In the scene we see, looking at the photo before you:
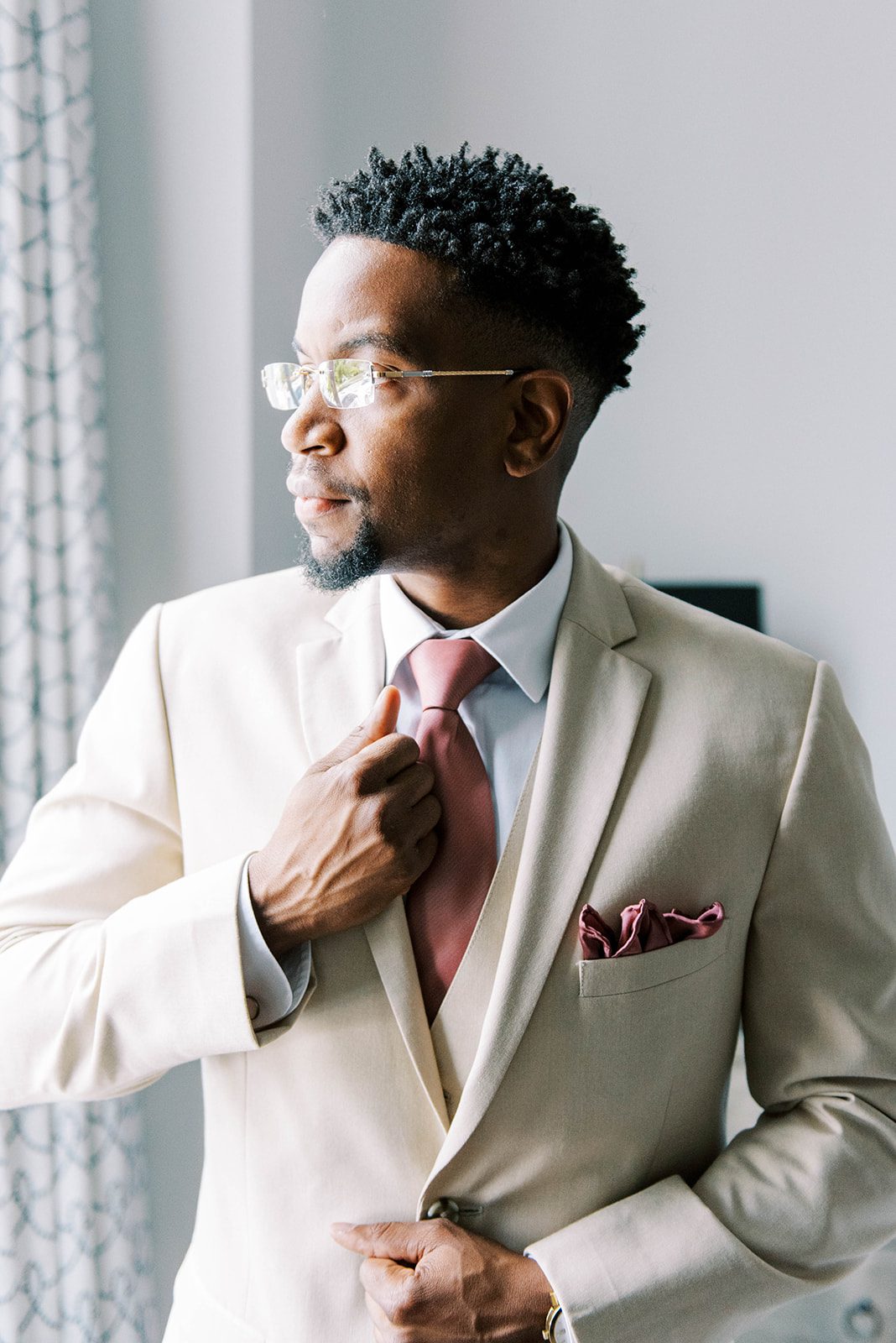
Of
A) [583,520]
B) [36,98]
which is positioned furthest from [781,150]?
[36,98]

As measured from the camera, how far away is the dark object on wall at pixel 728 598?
2406 mm

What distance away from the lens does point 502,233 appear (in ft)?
3.79

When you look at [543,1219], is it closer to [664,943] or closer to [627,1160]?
[627,1160]

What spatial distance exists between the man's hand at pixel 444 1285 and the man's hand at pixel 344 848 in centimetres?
29

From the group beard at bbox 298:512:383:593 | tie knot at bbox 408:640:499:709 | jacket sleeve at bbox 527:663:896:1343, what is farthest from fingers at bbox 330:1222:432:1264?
beard at bbox 298:512:383:593

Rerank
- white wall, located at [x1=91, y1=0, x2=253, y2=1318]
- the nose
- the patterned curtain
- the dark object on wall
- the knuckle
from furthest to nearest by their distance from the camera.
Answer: the dark object on wall, white wall, located at [x1=91, y1=0, x2=253, y2=1318], the patterned curtain, the nose, the knuckle

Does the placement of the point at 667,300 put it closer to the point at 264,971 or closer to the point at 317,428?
the point at 317,428

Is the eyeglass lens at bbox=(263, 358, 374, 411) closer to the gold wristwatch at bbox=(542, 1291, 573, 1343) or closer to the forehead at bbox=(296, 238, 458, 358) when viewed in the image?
the forehead at bbox=(296, 238, 458, 358)

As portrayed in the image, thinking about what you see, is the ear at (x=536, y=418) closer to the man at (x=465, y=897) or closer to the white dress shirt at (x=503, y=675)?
the man at (x=465, y=897)

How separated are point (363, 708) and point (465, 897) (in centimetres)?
21

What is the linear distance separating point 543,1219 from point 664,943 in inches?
11.4

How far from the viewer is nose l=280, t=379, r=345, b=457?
1.14 m

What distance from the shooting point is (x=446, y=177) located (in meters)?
1.18

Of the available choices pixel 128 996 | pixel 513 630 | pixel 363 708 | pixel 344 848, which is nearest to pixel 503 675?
pixel 513 630
